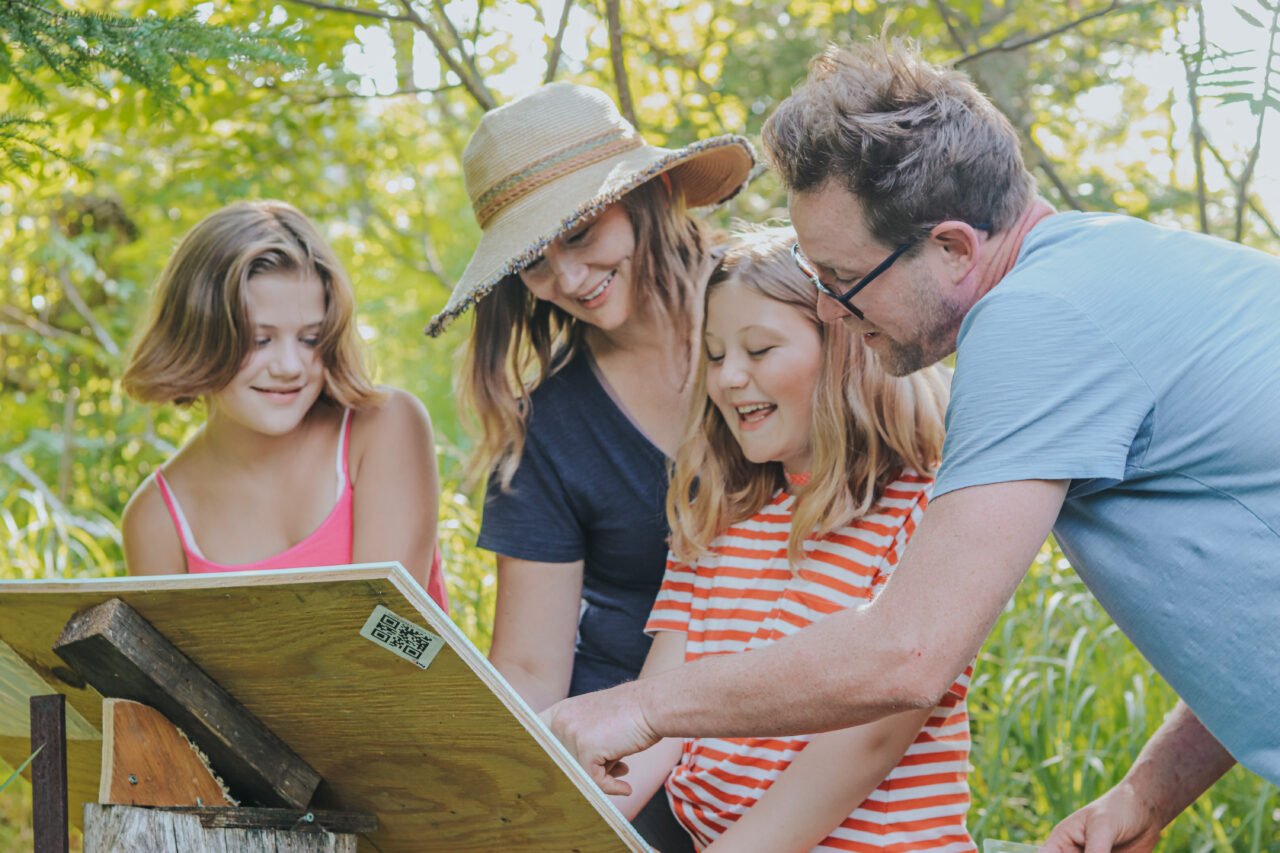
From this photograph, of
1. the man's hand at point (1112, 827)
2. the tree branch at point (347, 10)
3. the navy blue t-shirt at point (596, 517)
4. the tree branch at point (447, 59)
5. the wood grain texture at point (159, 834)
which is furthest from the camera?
the tree branch at point (447, 59)

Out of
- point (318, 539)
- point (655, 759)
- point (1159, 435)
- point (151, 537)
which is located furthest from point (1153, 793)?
point (151, 537)

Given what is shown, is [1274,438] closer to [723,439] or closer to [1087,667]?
[723,439]

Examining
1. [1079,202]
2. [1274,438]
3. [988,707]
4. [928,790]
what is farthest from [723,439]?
[988,707]

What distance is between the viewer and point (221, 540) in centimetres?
291

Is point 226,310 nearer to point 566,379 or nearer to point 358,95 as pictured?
point 566,379

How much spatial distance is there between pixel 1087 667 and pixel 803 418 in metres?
1.76

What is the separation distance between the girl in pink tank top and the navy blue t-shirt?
0.33 m

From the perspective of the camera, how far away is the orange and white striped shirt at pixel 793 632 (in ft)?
6.95

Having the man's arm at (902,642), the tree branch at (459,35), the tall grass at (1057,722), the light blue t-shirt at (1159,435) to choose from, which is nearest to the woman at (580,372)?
the tree branch at (459,35)

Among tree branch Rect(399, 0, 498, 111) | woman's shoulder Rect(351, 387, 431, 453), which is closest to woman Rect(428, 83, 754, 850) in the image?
woman's shoulder Rect(351, 387, 431, 453)

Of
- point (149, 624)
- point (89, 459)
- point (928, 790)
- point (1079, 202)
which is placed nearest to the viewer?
point (149, 624)

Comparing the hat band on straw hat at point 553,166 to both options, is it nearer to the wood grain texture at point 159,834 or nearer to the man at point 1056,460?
the man at point 1056,460

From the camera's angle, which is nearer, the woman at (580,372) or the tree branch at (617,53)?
the woman at (580,372)

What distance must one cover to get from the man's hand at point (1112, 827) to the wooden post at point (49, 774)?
1.33 meters
